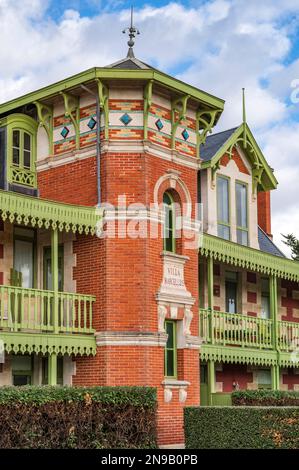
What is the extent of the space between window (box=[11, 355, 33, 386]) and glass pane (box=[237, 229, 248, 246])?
8.12 meters

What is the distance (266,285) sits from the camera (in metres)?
27.2

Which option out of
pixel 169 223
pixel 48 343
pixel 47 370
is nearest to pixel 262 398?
pixel 169 223

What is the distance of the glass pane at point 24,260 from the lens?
20.5 m

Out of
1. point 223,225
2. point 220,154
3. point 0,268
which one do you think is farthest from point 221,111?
point 0,268

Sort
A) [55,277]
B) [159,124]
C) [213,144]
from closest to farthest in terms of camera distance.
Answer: [55,277]
[159,124]
[213,144]

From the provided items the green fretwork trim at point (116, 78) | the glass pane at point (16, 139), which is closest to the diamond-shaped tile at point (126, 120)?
the green fretwork trim at point (116, 78)

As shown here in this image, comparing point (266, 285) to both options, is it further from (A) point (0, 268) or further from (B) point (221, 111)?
(A) point (0, 268)

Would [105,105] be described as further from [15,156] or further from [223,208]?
[223,208]

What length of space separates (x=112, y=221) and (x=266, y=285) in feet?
28.2

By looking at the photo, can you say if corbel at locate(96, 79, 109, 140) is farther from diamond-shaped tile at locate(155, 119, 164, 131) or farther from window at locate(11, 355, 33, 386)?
window at locate(11, 355, 33, 386)

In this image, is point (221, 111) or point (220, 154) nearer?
point (221, 111)

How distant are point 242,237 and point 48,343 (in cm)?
898

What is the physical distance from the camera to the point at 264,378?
26547mm

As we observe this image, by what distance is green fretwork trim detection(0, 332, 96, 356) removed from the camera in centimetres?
1788
